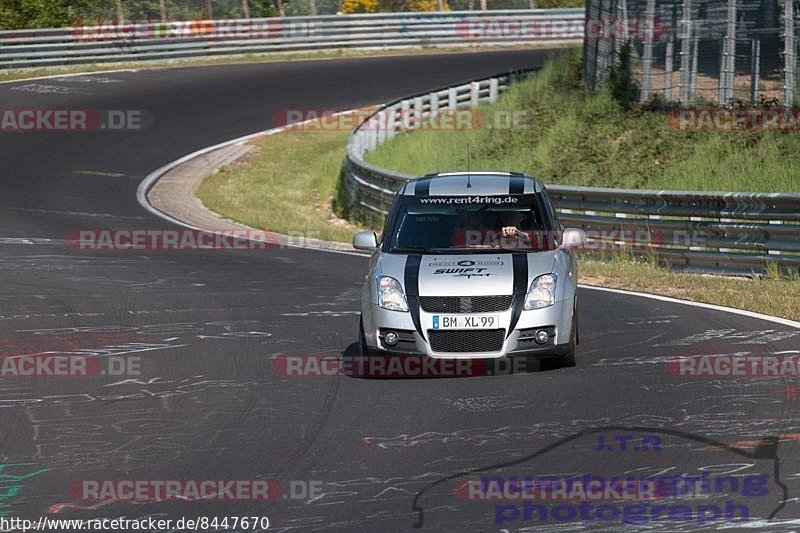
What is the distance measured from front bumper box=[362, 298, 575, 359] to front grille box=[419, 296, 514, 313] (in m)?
0.06

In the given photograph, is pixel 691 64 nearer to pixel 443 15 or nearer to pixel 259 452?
pixel 259 452

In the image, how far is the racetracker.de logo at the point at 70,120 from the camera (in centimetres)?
3284

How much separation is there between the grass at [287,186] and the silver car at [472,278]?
10044 mm

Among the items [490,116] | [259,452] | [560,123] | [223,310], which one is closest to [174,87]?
[490,116]

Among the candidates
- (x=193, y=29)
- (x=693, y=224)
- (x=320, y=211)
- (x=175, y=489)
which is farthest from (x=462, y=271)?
(x=193, y=29)

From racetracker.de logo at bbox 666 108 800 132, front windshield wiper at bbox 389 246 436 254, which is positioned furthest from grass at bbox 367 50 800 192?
front windshield wiper at bbox 389 246 436 254

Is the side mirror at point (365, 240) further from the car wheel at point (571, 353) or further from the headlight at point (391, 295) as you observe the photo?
the car wheel at point (571, 353)

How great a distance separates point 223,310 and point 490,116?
18.3m

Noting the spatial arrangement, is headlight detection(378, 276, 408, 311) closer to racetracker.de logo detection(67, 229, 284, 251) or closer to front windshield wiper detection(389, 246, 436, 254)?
front windshield wiper detection(389, 246, 436, 254)

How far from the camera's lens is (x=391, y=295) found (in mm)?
10516

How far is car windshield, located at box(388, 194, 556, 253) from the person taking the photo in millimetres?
11195

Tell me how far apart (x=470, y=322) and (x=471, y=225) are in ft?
4.38

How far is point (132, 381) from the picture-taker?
34.9 ft

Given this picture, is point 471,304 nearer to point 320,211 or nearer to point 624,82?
point 320,211
